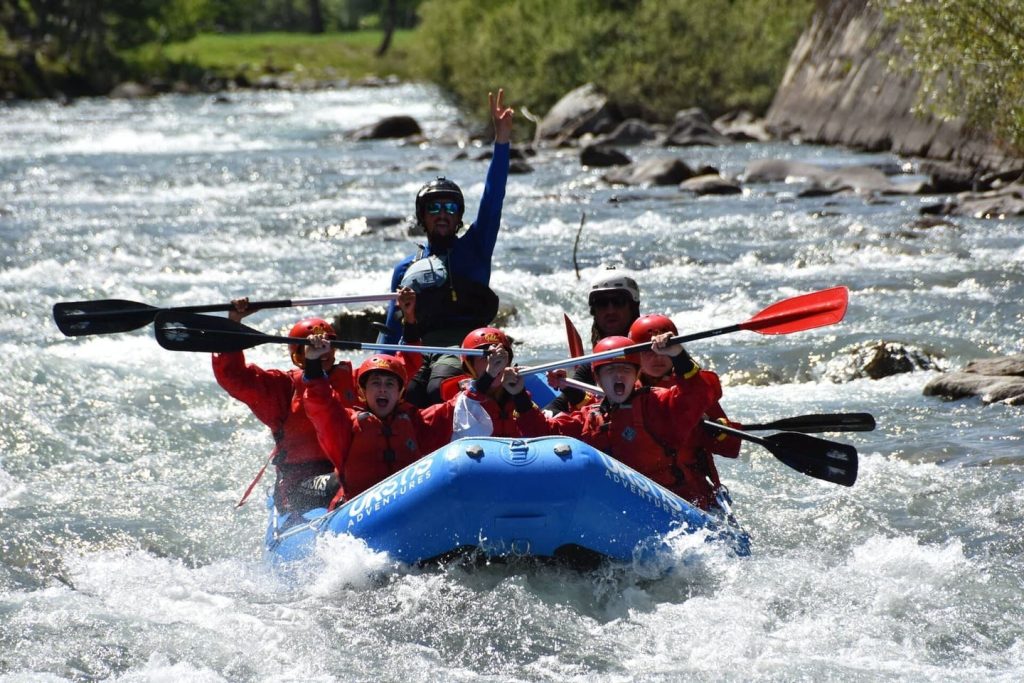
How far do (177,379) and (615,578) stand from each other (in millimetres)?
5310

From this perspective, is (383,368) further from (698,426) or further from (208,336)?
(698,426)

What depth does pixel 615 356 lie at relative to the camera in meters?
5.97

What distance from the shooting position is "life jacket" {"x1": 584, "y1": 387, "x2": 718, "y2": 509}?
20.0ft

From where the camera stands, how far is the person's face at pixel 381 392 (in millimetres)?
6035

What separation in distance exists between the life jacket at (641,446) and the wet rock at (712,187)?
11903 mm

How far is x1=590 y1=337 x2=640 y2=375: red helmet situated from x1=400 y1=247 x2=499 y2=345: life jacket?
1.15m

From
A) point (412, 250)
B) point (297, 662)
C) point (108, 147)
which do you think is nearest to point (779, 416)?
point (297, 662)

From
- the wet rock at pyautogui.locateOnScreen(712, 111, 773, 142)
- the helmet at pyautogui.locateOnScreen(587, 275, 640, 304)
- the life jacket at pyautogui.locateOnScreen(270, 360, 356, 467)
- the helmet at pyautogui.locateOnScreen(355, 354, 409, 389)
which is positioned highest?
the helmet at pyautogui.locateOnScreen(587, 275, 640, 304)

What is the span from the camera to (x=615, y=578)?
580cm

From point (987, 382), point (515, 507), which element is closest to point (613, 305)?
point (515, 507)

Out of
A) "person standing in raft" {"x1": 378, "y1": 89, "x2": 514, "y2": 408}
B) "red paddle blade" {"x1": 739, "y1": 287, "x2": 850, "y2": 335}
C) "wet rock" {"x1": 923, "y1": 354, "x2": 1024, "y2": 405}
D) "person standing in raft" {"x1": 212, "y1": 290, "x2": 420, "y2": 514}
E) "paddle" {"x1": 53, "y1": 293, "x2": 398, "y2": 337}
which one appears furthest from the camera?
"wet rock" {"x1": 923, "y1": 354, "x2": 1024, "y2": 405}

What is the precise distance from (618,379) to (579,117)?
1976 cm

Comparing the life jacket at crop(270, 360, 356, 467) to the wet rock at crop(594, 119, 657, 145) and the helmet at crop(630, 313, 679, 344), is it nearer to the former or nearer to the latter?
the helmet at crop(630, 313, 679, 344)

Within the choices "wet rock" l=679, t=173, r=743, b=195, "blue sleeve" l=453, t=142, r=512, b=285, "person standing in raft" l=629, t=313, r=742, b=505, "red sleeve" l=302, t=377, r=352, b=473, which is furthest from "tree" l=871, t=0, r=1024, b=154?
"red sleeve" l=302, t=377, r=352, b=473
